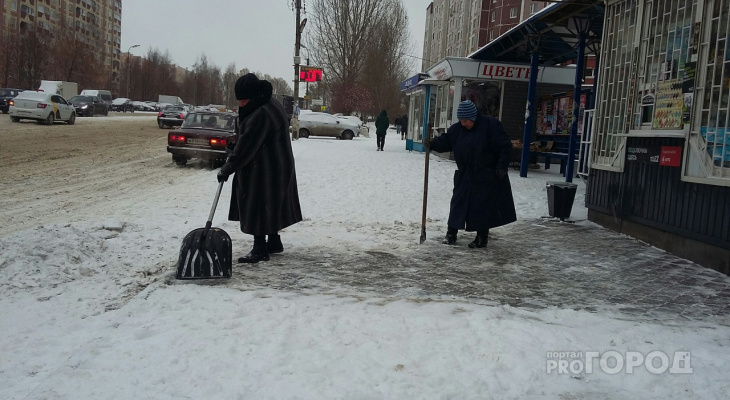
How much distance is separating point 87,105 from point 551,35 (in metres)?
37.4

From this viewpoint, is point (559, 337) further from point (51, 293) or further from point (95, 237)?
point (95, 237)

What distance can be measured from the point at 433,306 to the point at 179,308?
75.0 inches

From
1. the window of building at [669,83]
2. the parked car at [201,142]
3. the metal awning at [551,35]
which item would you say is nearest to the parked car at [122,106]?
the parked car at [201,142]

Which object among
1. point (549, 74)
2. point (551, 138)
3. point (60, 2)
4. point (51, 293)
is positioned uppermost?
point (60, 2)

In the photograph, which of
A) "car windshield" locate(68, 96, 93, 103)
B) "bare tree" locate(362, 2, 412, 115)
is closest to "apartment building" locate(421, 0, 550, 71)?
"bare tree" locate(362, 2, 412, 115)

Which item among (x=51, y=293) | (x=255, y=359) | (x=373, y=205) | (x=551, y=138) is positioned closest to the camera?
(x=255, y=359)

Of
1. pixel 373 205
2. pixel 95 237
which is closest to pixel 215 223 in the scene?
pixel 95 237

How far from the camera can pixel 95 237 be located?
668cm

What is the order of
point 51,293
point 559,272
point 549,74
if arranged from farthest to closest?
1. point 549,74
2. point 559,272
3. point 51,293

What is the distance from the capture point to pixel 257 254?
19.9 ft

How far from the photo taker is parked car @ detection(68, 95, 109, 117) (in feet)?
137

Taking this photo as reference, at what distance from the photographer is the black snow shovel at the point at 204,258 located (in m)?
5.23

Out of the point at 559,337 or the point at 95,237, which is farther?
the point at 95,237

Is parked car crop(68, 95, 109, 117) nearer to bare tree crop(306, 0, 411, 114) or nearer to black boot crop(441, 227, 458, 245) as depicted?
bare tree crop(306, 0, 411, 114)
